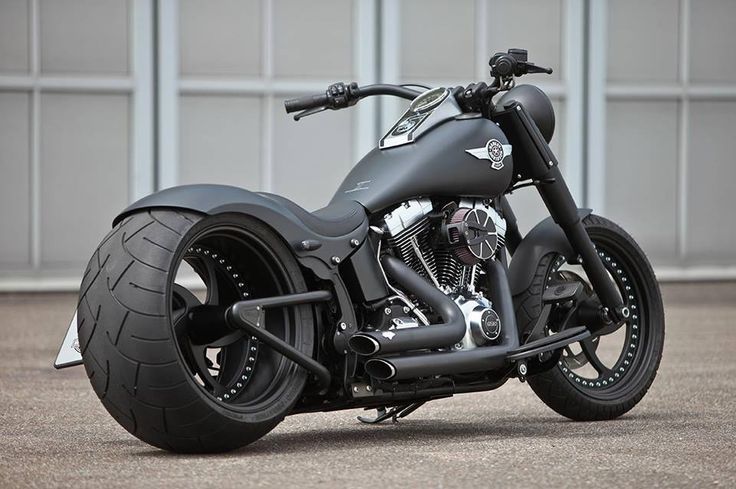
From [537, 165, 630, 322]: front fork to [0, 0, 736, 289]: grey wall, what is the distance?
36.8 ft

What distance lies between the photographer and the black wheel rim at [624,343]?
626 cm

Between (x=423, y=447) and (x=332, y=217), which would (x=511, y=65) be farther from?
(x=423, y=447)

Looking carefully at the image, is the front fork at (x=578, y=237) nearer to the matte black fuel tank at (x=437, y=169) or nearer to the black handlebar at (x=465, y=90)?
the matte black fuel tank at (x=437, y=169)

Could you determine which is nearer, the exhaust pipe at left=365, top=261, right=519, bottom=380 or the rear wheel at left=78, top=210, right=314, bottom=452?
the rear wheel at left=78, top=210, right=314, bottom=452

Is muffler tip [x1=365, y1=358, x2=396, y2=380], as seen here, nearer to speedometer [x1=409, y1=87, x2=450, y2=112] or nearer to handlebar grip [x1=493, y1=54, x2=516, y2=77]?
speedometer [x1=409, y1=87, x2=450, y2=112]

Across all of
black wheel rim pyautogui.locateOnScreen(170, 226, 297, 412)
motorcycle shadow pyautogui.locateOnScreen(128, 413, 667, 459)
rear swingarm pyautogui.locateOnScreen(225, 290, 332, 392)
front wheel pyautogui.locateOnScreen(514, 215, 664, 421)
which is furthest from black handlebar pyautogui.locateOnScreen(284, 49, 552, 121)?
motorcycle shadow pyautogui.locateOnScreen(128, 413, 667, 459)

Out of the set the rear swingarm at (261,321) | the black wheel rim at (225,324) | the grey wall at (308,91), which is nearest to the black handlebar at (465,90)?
the black wheel rim at (225,324)

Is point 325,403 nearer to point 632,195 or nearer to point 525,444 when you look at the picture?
point 525,444

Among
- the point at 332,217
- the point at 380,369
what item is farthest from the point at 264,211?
the point at 380,369

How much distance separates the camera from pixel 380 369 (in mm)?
5242

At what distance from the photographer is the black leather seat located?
5266mm

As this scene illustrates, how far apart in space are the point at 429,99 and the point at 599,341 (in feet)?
4.44

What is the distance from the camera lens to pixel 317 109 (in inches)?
241

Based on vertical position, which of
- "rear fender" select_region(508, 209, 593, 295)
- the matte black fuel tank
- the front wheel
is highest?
the matte black fuel tank
